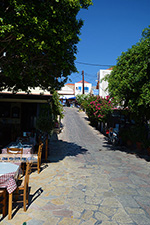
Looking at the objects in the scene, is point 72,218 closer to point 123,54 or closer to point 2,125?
point 123,54

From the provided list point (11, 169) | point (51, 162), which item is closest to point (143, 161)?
point (51, 162)

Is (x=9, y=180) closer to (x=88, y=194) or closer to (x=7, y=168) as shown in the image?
(x=7, y=168)

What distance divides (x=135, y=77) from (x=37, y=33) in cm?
605

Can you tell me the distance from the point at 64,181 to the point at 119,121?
1198 cm

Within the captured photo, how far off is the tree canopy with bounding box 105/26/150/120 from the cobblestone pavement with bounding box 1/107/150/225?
348 cm

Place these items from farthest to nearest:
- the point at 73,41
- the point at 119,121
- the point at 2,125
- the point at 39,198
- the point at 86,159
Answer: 1. the point at 119,121
2. the point at 2,125
3. the point at 86,159
4. the point at 73,41
5. the point at 39,198

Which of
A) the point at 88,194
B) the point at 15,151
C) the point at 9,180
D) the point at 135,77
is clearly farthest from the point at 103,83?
the point at 9,180

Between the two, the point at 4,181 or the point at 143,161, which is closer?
the point at 4,181

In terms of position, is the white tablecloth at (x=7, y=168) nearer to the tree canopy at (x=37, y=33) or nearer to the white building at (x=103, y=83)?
the tree canopy at (x=37, y=33)

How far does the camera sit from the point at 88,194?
18.8 feet

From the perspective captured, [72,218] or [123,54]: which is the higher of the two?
[123,54]

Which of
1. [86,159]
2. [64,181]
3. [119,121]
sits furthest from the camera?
[119,121]

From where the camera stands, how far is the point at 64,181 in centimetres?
673

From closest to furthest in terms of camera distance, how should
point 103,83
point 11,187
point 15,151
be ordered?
point 11,187, point 15,151, point 103,83
